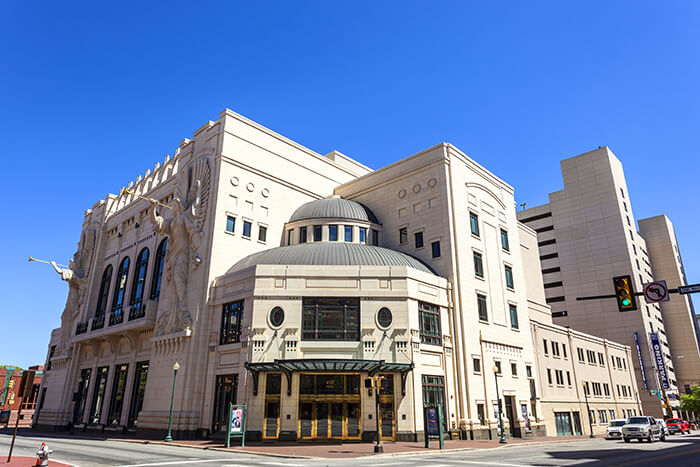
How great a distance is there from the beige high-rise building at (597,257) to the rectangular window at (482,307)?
164 ft

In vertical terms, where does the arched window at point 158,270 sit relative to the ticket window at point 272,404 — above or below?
above

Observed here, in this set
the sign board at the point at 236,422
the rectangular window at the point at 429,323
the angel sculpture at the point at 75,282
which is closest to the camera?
the sign board at the point at 236,422

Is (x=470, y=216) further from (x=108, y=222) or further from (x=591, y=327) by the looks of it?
(x=591, y=327)

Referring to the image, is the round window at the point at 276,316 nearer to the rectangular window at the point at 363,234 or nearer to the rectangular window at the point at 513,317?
the rectangular window at the point at 363,234

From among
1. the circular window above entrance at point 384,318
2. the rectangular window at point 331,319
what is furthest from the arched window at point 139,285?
the circular window above entrance at point 384,318

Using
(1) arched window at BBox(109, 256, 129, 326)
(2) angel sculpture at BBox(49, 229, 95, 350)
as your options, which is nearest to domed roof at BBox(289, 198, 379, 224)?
(1) arched window at BBox(109, 256, 129, 326)

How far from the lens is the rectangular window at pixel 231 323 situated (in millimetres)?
33344

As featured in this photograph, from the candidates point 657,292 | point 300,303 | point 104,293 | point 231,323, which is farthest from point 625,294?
point 104,293

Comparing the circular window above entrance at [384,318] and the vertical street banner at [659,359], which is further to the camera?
the vertical street banner at [659,359]

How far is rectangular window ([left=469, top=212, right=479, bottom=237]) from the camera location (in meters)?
40.9

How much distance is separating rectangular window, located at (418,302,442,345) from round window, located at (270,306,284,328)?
9.83m

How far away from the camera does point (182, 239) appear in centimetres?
3981

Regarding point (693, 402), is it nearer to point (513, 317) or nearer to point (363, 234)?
point (513, 317)

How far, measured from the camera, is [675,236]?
113 metres
